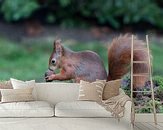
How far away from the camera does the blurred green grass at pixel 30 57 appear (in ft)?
19.1

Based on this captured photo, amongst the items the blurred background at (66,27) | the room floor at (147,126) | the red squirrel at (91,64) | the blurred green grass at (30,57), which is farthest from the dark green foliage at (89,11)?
the room floor at (147,126)

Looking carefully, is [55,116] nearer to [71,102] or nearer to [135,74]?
[71,102]

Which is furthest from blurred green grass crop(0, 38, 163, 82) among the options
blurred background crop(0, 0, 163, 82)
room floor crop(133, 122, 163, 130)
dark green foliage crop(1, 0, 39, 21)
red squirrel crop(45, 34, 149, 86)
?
room floor crop(133, 122, 163, 130)

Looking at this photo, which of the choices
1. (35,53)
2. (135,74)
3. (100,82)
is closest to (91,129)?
(100,82)

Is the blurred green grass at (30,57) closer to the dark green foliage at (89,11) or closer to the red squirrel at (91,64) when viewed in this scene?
the dark green foliage at (89,11)

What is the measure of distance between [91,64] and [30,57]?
1.08m

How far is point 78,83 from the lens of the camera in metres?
5.06

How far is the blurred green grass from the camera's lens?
583cm

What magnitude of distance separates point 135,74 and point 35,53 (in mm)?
1517

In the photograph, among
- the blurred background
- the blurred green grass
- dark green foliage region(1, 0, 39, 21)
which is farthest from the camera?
dark green foliage region(1, 0, 39, 21)

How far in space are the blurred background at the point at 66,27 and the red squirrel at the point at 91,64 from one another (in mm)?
627

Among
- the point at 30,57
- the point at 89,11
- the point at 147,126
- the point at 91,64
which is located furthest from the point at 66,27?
the point at 147,126

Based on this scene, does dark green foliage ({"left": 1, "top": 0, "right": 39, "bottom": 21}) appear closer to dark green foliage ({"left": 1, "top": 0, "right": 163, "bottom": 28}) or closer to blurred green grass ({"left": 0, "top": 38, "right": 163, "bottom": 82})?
dark green foliage ({"left": 1, "top": 0, "right": 163, "bottom": 28})

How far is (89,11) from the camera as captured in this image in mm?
6227
